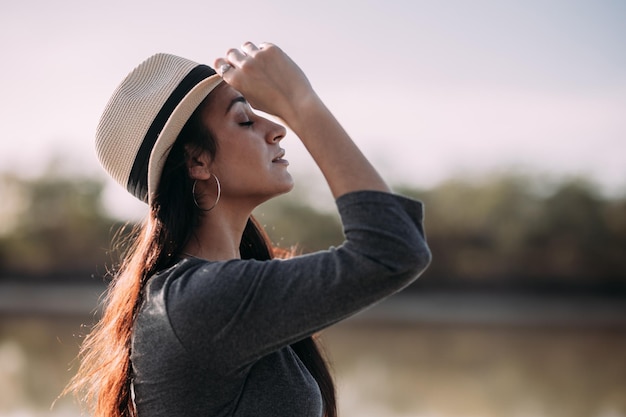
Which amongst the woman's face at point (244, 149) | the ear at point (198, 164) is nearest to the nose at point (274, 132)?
the woman's face at point (244, 149)

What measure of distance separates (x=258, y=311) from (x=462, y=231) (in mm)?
12399

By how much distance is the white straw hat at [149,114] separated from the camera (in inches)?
46.5

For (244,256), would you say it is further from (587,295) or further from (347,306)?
(587,295)

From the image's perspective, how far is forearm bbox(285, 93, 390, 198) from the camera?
0.89m

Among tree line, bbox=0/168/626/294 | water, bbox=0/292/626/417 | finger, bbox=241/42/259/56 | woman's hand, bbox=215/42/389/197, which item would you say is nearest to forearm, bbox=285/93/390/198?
woman's hand, bbox=215/42/389/197

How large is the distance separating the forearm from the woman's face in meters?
0.27

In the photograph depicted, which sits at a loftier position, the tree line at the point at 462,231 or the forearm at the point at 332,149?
the forearm at the point at 332,149

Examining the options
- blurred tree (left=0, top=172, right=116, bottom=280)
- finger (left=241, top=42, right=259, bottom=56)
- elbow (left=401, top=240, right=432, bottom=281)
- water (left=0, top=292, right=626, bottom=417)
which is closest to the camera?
elbow (left=401, top=240, right=432, bottom=281)

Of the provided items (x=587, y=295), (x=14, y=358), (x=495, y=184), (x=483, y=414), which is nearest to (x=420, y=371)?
(x=483, y=414)

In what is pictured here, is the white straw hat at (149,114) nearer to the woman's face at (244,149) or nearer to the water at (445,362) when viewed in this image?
the woman's face at (244,149)

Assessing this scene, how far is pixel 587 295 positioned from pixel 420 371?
6725 millimetres

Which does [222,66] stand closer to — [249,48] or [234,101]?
[249,48]

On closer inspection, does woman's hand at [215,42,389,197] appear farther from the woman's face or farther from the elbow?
the woman's face

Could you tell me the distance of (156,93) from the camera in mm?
1191
